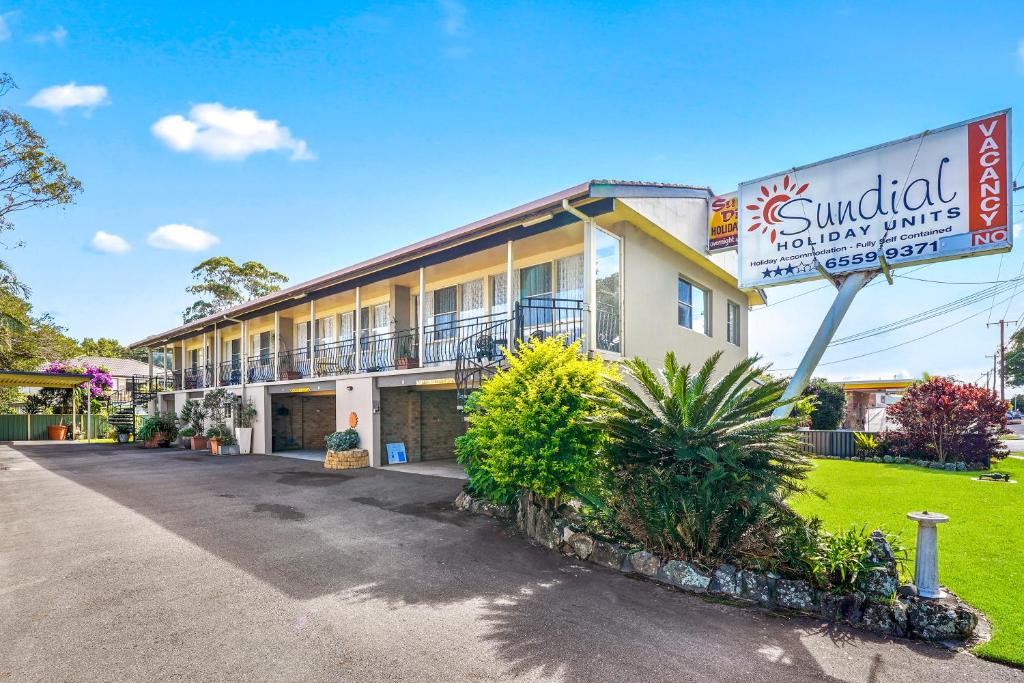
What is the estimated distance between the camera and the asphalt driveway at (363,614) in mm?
3566

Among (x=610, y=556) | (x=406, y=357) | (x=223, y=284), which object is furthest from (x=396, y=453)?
(x=223, y=284)

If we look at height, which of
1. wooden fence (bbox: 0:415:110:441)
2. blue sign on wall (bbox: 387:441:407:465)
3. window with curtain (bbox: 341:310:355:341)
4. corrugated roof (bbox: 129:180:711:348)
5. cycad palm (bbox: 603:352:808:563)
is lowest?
wooden fence (bbox: 0:415:110:441)

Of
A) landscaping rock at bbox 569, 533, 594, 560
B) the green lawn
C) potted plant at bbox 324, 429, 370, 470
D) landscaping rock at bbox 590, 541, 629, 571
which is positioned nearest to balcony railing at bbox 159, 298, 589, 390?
potted plant at bbox 324, 429, 370, 470

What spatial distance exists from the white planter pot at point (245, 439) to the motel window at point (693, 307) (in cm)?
1371

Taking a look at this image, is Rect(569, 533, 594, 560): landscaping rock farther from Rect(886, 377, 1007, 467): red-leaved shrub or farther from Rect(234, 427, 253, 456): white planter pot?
Rect(234, 427, 253, 456): white planter pot

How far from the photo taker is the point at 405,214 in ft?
46.1

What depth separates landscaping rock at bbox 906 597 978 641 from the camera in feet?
13.0

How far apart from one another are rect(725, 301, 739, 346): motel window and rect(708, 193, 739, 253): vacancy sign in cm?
393

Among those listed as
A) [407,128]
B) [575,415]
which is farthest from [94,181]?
[575,415]

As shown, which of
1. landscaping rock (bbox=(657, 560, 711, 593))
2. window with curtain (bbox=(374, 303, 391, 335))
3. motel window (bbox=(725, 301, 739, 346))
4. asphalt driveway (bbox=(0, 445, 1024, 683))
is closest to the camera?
asphalt driveway (bbox=(0, 445, 1024, 683))

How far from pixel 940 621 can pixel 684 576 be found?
6.27 feet

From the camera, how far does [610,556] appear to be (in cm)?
568

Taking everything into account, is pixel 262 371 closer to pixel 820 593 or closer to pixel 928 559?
pixel 820 593

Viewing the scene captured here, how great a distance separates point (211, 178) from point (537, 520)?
13.8m
